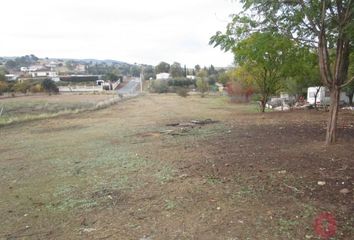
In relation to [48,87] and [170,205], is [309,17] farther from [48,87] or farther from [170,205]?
[48,87]

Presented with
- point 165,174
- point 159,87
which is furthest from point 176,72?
point 165,174

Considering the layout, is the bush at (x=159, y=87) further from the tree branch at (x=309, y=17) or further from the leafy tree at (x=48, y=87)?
the tree branch at (x=309, y=17)

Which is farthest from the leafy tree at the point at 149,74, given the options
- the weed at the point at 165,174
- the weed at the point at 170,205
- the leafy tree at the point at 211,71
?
the weed at the point at 170,205

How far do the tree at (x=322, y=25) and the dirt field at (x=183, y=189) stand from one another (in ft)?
4.79

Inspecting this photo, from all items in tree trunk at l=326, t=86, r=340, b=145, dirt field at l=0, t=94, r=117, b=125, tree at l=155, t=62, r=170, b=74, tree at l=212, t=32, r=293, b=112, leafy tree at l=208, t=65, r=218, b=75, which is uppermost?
tree at l=155, t=62, r=170, b=74

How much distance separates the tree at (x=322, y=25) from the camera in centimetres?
848

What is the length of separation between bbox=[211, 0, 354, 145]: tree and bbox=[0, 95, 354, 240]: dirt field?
4.79 ft

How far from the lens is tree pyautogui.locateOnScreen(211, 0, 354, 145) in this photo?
848 centimetres

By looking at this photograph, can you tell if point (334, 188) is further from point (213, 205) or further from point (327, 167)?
point (213, 205)

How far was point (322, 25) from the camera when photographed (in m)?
8.34

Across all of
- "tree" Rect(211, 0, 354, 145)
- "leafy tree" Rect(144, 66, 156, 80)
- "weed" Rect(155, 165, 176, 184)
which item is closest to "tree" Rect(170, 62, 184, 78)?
"leafy tree" Rect(144, 66, 156, 80)

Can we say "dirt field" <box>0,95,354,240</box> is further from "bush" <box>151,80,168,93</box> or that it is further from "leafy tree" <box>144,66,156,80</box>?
"leafy tree" <box>144,66,156,80</box>

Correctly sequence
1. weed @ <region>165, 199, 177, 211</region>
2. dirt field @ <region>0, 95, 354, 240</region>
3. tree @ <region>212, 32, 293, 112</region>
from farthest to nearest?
tree @ <region>212, 32, 293, 112</region>, weed @ <region>165, 199, 177, 211</region>, dirt field @ <region>0, 95, 354, 240</region>

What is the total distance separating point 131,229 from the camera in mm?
4750
